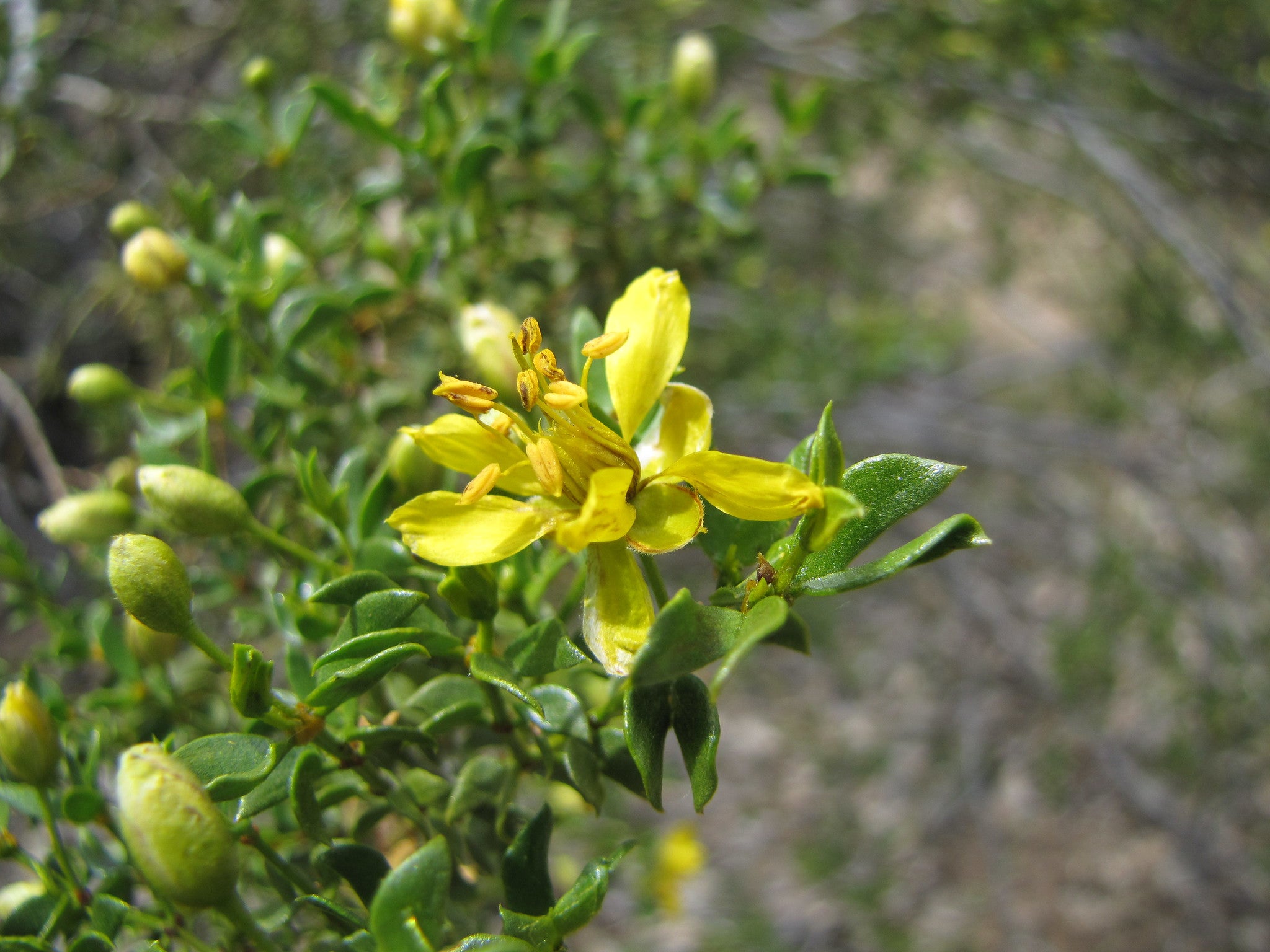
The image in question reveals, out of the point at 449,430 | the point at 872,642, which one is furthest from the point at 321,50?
the point at 872,642

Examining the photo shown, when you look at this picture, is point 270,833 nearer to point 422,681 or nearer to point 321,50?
point 422,681

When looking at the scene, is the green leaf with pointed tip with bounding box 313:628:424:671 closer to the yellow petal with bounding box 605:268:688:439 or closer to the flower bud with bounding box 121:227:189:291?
the yellow petal with bounding box 605:268:688:439

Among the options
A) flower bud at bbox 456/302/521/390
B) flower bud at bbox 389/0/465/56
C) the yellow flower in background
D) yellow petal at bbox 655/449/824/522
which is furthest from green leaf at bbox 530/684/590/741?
the yellow flower in background

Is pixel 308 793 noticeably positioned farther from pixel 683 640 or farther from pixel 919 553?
pixel 919 553

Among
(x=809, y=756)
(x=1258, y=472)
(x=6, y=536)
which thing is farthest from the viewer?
(x=809, y=756)

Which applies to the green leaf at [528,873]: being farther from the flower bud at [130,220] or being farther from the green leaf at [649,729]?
the flower bud at [130,220]

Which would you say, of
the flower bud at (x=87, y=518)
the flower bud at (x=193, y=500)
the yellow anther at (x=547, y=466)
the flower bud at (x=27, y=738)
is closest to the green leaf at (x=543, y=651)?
the yellow anther at (x=547, y=466)
